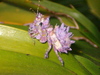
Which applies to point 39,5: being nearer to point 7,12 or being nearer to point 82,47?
point 7,12

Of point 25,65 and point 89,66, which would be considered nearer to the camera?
point 25,65

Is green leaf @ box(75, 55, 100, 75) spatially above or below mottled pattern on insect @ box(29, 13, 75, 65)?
below

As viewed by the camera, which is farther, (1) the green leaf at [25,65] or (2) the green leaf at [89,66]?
(2) the green leaf at [89,66]

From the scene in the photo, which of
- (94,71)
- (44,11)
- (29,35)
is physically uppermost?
(44,11)

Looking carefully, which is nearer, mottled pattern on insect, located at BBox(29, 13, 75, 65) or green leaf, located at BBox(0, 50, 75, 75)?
green leaf, located at BBox(0, 50, 75, 75)

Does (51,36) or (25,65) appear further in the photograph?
(51,36)

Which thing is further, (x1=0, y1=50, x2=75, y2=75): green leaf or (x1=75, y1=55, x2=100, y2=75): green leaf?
(x1=75, y1=55, x2=100, y2=75): green leaf

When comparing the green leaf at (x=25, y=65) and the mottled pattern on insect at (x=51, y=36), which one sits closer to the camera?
the green leaf at (x=25, y=65)

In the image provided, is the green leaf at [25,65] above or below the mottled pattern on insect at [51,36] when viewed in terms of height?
below

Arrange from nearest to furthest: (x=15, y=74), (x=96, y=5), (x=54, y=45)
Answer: (x=15, y=74) < (x=54, y=45) < (x=96, y=5)

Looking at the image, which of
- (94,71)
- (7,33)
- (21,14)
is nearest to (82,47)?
(94,71)

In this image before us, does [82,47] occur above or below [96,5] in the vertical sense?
below
